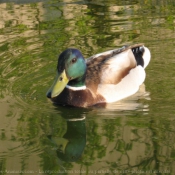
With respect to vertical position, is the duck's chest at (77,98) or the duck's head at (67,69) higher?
the duck's head at (67,69)

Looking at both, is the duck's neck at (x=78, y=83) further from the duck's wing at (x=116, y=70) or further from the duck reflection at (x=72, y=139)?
the duck reflection at (x=72, y=139)

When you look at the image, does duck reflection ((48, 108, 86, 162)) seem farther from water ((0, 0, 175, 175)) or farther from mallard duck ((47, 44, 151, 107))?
mallard duck ((47, 44, 151, 107))

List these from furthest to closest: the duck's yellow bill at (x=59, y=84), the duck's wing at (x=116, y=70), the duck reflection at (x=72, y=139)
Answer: the duck's wing at (x=116, y=70), the duck's yellow bill at (x=59, y=84), the duck reflection at (x=72, y=139)

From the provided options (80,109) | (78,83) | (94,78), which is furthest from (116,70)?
(80,109)

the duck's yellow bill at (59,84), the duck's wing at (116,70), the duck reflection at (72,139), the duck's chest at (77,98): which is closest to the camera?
the duck reflection at (72,139)

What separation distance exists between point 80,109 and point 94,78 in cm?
58

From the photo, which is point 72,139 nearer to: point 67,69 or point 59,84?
point 59,84

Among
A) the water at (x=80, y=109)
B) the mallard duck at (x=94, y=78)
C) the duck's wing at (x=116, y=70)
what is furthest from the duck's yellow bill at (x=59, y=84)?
the duck's wing at (x=116, y=70)

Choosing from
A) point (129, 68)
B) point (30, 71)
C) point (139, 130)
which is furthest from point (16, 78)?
point (139, 130)

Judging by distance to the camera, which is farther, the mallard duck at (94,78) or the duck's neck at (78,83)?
the duck's neck at (78,83)

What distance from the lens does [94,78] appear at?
904 cm

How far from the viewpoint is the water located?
7.07 metres

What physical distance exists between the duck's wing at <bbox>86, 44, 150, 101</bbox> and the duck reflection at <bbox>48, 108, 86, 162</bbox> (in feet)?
2.03

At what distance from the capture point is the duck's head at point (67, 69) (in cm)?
846
